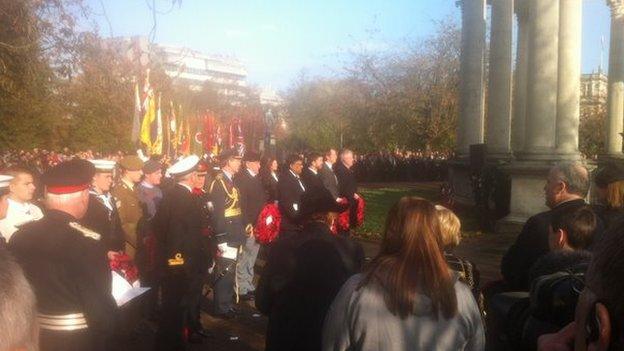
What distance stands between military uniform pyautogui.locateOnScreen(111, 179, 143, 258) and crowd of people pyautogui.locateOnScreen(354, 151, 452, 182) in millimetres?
37489

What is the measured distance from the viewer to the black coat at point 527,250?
4.89m

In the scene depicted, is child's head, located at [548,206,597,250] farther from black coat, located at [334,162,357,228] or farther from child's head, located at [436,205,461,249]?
black coat, located at [334,162,357,228]

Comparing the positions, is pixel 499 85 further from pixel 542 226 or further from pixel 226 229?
pixel 542 226

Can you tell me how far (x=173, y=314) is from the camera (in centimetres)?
663

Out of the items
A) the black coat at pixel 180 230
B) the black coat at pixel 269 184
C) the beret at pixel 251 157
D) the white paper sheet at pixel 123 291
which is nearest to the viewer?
the white paper sheet at pixel 123 291

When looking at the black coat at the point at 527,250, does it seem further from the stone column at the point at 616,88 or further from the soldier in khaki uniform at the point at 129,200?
the stone column at the point at 616,88

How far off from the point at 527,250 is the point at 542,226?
0.21m

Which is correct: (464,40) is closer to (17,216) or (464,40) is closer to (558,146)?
(558,146)

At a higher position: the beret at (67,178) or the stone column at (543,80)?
the stone column at (543,80)

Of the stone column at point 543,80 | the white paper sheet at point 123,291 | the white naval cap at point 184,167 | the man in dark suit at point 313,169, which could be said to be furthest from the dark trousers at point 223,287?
the stone column at point 543,80

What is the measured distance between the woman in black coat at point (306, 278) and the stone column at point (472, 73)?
21178 millimetres

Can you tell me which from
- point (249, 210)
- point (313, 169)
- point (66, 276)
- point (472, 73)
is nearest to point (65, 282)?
point (66, 276)

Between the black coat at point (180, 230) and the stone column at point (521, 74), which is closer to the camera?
the black coat at point (180, 230)

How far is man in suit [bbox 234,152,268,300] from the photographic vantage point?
1002 cm
